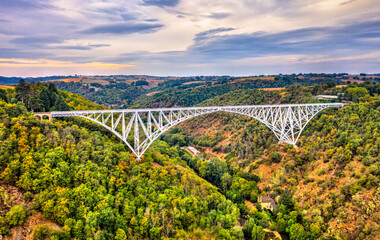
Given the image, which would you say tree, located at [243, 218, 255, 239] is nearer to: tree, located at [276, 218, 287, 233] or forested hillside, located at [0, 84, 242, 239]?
forested hillside, located at [0, 84, 242, 239]

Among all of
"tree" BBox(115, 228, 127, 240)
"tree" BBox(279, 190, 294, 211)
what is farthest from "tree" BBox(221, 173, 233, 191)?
"tree" BBox(115, 228, 127, 240)

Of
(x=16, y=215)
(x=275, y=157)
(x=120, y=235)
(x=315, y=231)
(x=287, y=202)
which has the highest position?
(x=16, y=215)

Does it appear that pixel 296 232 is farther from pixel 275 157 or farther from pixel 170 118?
pixel 170 118

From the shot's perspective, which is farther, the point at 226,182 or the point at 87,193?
the point at 226,182

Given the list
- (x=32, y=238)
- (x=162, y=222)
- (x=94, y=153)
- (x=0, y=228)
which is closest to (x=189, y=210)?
(x=162, y=222)

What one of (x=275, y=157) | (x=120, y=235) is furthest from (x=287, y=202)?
(x=120, y=235)

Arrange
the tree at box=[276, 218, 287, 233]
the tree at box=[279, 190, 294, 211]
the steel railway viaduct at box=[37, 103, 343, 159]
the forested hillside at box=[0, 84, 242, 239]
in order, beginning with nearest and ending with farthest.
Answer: the forested hillside at box=[0, 84, 242, 239], the tree at box=[276, 218, 287, 233], the steel railway viaduct at box=[37, 103, 343, 159], the tree at box=[279, 190, 294, 211]

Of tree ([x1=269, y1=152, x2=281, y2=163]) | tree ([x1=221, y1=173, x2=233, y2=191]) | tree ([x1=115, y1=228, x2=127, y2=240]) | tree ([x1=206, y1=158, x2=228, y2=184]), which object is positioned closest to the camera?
tree ([x1=115, y1=228, x2=127, y2=240])
